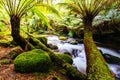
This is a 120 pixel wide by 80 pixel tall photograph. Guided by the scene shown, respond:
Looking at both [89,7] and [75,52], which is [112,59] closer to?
[75,52]

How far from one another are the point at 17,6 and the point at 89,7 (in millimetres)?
2227

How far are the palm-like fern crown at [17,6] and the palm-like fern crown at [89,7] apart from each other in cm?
150

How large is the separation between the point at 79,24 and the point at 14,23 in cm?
559

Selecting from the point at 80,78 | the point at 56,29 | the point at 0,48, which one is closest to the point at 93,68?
the point at 80,78

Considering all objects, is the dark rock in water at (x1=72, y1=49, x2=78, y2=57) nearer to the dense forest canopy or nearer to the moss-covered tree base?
the dense forest canopy

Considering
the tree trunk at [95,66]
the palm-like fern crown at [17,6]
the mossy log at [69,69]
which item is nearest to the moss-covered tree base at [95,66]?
the tree trunk at [95,66]

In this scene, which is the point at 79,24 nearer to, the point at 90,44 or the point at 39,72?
the point at 90,44

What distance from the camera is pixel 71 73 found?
389 centimetres

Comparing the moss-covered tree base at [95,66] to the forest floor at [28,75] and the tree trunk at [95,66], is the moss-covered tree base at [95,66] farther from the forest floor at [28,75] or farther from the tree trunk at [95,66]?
the forest floor at [28,75]

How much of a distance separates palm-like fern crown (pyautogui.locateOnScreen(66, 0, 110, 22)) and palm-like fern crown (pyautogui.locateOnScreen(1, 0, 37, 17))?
150 centimetres

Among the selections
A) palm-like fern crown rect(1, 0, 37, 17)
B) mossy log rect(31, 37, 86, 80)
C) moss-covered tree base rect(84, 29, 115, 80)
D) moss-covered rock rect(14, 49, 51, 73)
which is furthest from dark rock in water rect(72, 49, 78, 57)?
moss-covered rock rect(14, 49, 51, 73)

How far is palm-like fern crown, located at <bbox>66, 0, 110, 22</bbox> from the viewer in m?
5.36

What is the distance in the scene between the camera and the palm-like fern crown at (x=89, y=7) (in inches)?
211

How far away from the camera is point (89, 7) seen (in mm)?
5473
